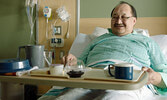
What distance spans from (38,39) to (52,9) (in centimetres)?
45

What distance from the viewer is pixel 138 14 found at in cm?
224

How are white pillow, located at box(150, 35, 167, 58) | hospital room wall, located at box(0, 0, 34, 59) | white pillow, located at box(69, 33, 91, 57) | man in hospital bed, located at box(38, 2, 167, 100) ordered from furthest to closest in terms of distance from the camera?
1. hospital room wall, located at box(0, 0, 34, 59)
2. white pillow, located at box(69, 33, 91, 57)
3. white pillow, located at box(150, 35, 167, 58)
4. man in hospital bed, located at box(38, 2, 167, 100)

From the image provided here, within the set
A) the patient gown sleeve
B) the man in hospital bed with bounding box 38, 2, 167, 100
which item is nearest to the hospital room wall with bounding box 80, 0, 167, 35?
the man in hospital bed with bounding box 38, 2, 167, 100

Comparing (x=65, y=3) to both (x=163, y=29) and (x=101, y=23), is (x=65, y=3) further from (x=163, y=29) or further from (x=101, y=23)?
(x=163, y=29)

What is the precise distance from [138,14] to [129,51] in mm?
867

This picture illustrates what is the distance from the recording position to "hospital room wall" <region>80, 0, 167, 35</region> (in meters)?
2.17

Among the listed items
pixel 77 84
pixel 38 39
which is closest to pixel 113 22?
pixel 77 84

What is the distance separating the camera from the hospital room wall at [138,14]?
2.17m

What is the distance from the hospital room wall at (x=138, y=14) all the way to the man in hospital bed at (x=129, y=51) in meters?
0.57

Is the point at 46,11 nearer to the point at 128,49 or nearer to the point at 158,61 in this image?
the point at 128,49

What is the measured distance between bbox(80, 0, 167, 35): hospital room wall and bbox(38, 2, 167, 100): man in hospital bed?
1.88 ft

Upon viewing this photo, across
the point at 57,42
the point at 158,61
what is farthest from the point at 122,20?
the point at 57,42

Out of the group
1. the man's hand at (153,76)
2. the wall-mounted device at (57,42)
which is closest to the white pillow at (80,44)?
the wall-mounted device at (57,42)

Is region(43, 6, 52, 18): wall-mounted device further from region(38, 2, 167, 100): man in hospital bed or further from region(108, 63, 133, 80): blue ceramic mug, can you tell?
region(108, 63, 133, 80): blue ceramic mug
